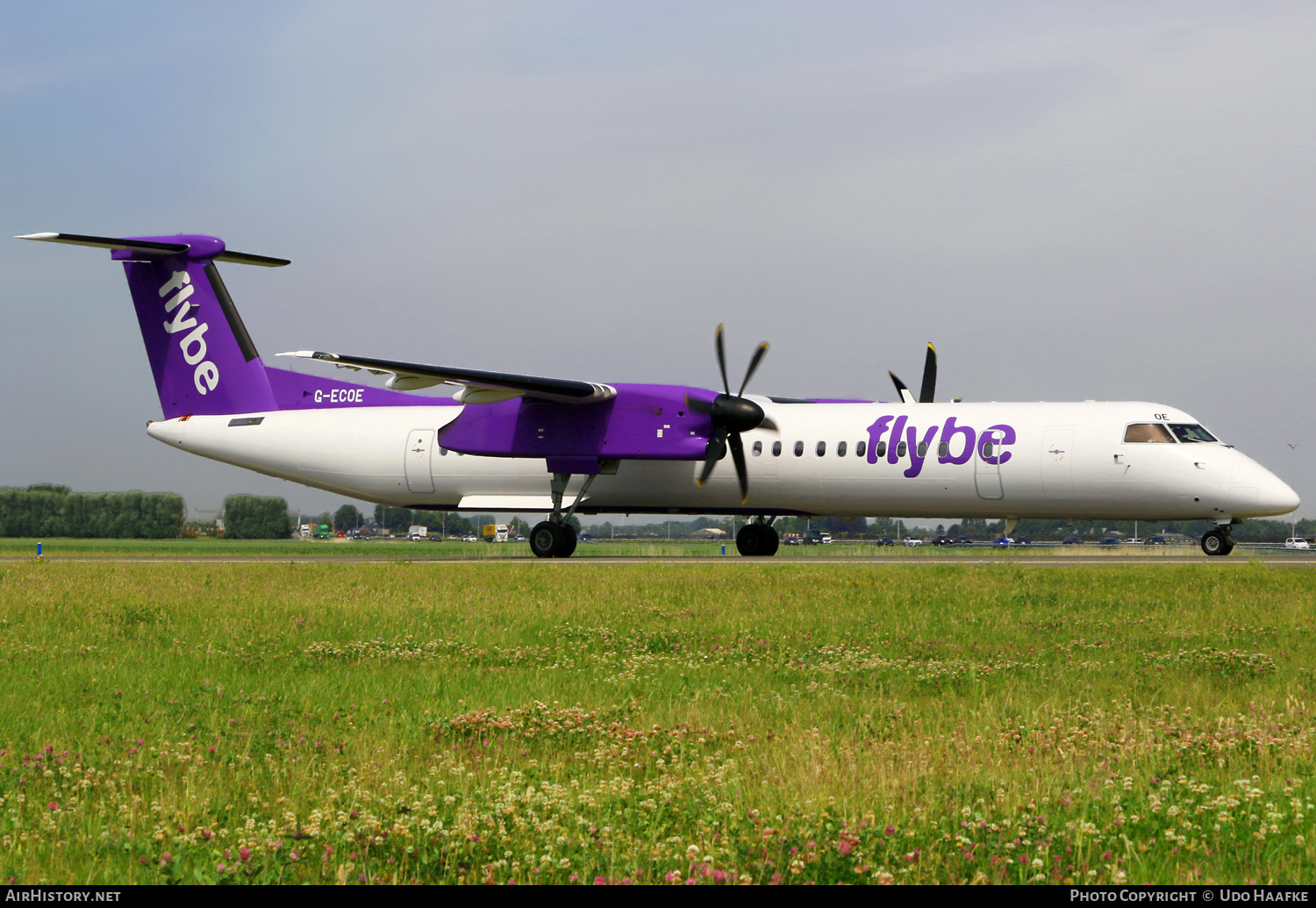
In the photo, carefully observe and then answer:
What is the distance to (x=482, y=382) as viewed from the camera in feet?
Answer: 97.6

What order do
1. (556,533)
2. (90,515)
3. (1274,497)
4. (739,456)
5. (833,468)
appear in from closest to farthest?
(1274,497), (739,456), (833,468), (556,533), (90,515)

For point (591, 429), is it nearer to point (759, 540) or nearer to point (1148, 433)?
point (759, 540)

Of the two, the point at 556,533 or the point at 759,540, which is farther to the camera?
the point at 759,540

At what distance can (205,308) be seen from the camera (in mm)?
35156

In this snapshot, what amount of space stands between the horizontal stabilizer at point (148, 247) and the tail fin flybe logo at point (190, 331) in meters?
0.85

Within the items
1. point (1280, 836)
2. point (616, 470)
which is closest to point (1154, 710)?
point (1280, 836)

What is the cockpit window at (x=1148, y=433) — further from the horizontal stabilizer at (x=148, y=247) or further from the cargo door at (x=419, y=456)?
the horizontal stabilizer at (x=148, y=247)

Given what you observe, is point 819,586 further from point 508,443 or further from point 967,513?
point 508,443

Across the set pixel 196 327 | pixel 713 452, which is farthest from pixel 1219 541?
pixel 196 327

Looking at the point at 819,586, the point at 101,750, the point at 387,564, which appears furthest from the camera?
the point at 387,564

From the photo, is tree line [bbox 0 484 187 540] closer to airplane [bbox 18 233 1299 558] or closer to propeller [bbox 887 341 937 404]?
airplane [bbox 18 233 1299 558]

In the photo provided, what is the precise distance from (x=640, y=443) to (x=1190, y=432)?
14.4 metres

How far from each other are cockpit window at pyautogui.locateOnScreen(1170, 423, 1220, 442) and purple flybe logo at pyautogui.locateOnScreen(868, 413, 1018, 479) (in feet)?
13.0

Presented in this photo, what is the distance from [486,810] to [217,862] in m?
1.36
